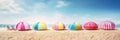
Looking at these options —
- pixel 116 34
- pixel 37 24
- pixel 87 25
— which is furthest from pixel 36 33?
pixel 116 34

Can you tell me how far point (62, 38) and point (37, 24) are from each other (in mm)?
3403

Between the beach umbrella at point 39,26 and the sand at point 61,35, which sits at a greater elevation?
the beach umbrella at point 39,26

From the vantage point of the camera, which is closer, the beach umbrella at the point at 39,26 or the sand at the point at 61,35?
the sand at the point at 61,35

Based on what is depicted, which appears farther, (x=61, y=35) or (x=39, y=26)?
(x=39, y=26)

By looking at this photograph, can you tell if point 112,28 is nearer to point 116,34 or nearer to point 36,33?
point 116,34

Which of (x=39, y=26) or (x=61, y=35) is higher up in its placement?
(x=39, y=26)

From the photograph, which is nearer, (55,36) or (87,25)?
(55,36)

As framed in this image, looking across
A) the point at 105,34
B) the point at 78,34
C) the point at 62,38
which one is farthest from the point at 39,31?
the point at 105,34

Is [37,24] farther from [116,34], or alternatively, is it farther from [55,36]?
[116,34]

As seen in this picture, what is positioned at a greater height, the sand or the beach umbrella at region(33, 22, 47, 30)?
the beach umbrella at region(33, 22, 47, 30)

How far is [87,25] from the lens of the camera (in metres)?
20.6

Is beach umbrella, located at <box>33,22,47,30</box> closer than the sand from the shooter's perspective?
No

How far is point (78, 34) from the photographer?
18.6 m

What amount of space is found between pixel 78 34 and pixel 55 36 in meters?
1.94
